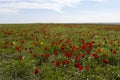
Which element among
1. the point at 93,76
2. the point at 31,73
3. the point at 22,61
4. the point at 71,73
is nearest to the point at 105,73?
the point at 93,76

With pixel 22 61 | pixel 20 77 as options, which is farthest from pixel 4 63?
pixel 20 77

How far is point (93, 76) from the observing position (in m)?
5.73

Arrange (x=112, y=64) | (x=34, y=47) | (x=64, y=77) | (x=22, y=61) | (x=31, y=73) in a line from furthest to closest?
1. (x=34, y=47)
2. (x=112, y=64)
3. (x=22, y=61)
4. (x=31, y=73)
5. (x=64, y=77)

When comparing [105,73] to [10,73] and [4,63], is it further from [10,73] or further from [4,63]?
[4,63]

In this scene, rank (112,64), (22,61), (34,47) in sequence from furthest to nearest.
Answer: (34,47) → (112,64) → (22,61)

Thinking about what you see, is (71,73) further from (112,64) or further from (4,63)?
(4,63)

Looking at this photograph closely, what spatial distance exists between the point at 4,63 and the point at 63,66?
2.30 meters

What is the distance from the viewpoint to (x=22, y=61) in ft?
21.6

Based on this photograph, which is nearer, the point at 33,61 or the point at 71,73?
the point at 71,73

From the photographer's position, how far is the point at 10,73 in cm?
618

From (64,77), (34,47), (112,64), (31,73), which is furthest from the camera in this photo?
(34,47)

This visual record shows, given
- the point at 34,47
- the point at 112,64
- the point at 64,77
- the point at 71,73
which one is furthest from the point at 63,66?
the point at 34,47

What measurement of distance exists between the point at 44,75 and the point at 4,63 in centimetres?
214

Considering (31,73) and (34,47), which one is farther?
(34,47)
